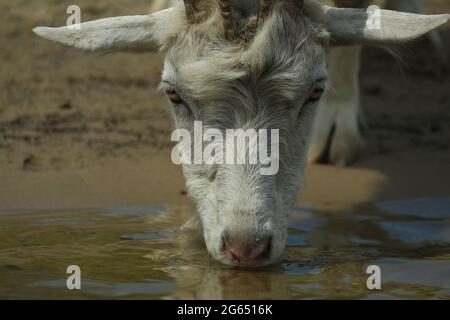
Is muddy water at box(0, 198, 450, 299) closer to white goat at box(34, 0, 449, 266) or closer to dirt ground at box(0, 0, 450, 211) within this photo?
white goat at box(34, 0, 449, 266)

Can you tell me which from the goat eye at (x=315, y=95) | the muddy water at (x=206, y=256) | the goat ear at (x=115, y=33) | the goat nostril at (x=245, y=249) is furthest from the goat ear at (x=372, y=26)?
the goat nostril at (x=245, y=249)

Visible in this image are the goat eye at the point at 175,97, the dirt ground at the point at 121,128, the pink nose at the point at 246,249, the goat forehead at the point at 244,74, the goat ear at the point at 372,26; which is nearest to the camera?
the pink nose at the point at 246,249

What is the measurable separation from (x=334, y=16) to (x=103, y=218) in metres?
2.26

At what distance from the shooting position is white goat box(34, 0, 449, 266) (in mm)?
5758

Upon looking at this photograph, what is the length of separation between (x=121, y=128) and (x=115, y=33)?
3.37 meters

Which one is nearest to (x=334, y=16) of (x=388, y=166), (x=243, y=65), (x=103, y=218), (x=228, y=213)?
(x=243, y=65)

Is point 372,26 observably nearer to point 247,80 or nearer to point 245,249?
point 247,80

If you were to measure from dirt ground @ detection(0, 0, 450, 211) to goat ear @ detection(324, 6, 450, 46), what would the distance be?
788 mm

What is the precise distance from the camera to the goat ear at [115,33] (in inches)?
258

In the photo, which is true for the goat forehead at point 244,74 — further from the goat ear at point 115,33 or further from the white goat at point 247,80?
the goat ear at point 115,33

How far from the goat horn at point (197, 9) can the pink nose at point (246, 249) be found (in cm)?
139

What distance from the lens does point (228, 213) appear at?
18.8ft

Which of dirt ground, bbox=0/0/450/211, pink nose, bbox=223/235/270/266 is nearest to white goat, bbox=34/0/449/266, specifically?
pink nose, bbox=223/235/270/266

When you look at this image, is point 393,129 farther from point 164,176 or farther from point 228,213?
point 228,213
